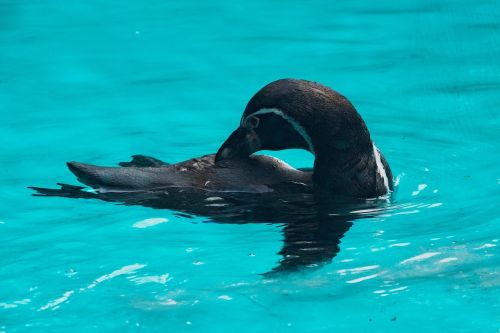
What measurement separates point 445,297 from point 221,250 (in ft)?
3.67

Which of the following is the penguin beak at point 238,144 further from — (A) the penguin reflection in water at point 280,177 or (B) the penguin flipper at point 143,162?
(B) the penguin flipper at point 143,162

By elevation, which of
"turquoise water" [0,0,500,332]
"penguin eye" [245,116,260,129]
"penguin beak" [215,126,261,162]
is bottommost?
"turquoise water" [0,0,500,332]

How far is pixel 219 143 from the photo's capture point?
726cm

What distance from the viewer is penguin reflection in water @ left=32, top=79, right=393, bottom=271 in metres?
5.67

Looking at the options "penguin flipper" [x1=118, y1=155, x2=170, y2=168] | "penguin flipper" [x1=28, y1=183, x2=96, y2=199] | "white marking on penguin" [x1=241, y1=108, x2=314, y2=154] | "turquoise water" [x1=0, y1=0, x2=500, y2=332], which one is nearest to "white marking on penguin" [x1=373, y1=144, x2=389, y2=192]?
"turquoise water" [x1=0, y1=0, x2=500, y2=332]

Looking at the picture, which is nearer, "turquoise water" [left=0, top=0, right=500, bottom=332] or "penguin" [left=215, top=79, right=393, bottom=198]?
"turquoise water" [left=0, top=0, right=500, bottom=332]

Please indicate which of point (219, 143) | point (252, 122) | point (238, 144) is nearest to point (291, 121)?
point (252, 122)

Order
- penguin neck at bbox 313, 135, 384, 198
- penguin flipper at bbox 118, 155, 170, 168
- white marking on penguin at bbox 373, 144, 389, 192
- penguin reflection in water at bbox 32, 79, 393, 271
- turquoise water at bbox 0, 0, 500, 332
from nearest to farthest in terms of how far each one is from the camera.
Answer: turquoise water at bbox 0, 0, 500, 332
penguin reflection in water at bbox 32, 79, 393, 271
penguin neck at bbox 313, 135, 384, 198
white marking on penguin at bbox 373, 144, 389, 192
penguin flipper at bbox 118, 155, 170, 168

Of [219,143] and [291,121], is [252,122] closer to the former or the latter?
[291,121]

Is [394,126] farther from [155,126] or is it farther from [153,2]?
[153,2]

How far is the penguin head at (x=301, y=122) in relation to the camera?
18.6ft

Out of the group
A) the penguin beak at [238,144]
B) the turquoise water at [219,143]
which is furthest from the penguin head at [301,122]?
the turquoise water at [219,143]

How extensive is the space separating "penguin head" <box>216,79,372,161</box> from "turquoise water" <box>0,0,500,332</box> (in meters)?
0.41

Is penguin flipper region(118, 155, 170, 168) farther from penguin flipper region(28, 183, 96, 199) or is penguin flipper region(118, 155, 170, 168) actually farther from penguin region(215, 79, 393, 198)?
penguin region(215, 79, 393, 198)
